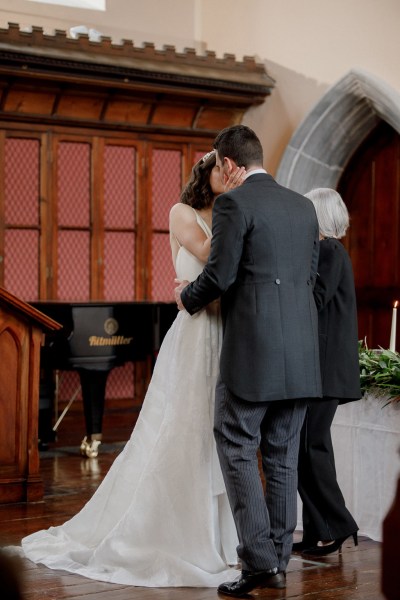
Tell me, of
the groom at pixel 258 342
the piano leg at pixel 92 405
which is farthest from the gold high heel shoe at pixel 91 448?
the groom at pixel 258 342

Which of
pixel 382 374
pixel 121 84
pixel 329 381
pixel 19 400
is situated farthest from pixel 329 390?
pixel 121 84

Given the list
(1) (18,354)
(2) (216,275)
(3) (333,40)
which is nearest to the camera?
(2) (216,275)

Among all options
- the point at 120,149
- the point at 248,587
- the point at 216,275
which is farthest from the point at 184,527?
the point at 120,149

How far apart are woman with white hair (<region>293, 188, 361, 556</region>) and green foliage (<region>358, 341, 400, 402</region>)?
0.34 metres

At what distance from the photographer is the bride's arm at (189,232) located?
3.48m

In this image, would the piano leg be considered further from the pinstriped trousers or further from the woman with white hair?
the pinstriped trousers

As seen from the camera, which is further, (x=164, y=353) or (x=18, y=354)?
(x=18, y=354)

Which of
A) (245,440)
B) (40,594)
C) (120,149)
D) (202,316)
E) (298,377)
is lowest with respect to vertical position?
(40,594)

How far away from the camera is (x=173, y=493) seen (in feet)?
11.2

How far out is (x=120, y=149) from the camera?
847 centimetres

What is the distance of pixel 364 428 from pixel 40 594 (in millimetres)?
1585

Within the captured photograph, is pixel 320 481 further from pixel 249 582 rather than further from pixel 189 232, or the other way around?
pixel 189 232

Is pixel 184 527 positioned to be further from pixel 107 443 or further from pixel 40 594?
pixel 107 443

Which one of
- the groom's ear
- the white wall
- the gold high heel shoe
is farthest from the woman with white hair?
the white wall
